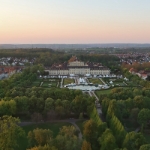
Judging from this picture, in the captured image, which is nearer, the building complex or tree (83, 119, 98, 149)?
tree (83, 119, 98, 149)

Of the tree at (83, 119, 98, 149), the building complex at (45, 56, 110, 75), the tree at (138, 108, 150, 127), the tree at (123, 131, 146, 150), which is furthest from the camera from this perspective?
the building complex at (45, 56, 110, 75)

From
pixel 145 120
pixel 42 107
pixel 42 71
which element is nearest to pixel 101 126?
pixel 145 120

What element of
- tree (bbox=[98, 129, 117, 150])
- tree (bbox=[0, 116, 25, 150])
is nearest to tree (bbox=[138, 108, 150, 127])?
tree (bbox=[98, 129, 117, 150])

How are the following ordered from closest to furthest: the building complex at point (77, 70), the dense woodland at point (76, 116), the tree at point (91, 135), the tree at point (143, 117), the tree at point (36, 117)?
1. the dense woodland at point (76, 116)
2. the tree at point (91, 135)
3. the tree at point (143, 117)
4. the tree at point (36, 117)
5. the building complex at point (77, 70)

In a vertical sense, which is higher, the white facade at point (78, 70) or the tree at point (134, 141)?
the tree at point (134, 141)

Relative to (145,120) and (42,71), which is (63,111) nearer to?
(145,120)

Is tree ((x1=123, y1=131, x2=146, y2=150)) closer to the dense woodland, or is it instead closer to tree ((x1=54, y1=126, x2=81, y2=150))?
the dense woodland

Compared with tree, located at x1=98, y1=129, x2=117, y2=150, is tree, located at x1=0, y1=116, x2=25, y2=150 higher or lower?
higher

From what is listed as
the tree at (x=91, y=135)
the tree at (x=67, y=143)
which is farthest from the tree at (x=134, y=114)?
the tree at (x=67, y=143)

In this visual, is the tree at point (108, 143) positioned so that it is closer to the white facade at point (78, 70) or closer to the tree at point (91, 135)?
the tree at point (91, 135)

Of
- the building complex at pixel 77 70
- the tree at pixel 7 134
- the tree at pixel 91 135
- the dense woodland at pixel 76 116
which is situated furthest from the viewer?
the building complex at pixel 77 70

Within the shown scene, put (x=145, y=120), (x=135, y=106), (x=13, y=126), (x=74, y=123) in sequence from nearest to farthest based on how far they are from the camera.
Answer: (x=13, y=126), (x=145, y=120), (x=74, y=123), (x=135, y=106)
